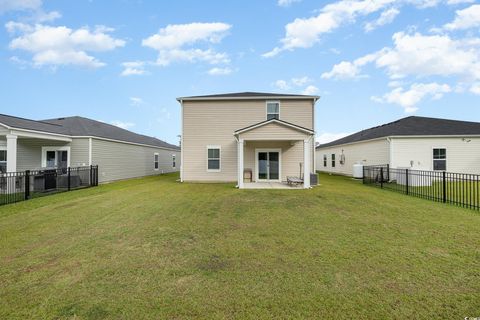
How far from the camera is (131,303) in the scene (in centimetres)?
272

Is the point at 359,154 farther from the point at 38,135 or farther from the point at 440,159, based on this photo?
the point at 38,135

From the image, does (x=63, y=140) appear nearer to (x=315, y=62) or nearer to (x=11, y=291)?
(x=11, y=291)

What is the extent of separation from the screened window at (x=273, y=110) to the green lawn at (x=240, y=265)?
10039mm

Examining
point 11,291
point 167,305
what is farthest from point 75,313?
point 11,291

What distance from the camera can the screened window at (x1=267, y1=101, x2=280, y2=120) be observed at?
16.0m

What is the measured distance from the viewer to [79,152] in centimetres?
1532

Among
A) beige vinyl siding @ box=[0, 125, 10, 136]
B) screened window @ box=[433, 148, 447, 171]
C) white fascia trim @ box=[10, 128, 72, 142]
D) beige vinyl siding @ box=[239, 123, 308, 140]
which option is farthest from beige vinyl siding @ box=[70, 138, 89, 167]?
screened window @ box=[433, 148, 447, 171]

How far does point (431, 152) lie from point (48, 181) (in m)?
24.5

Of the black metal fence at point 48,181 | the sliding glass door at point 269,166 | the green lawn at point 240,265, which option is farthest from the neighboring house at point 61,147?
the sliding glass door at point 269,166

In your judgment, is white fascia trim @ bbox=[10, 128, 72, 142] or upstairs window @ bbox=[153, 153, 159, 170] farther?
upstairs window @ bbox=[153, 153, 159, 170]

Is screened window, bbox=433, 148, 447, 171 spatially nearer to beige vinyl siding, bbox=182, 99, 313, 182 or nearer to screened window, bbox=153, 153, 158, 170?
beige vinyl siding, bbox=182, 99, 313, 182

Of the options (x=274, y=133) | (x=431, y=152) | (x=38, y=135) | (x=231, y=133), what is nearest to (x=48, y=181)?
(x=38, y=135)

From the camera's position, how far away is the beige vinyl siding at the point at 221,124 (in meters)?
15.9

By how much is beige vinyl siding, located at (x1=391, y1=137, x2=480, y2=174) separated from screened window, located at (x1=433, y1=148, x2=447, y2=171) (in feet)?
0.71
